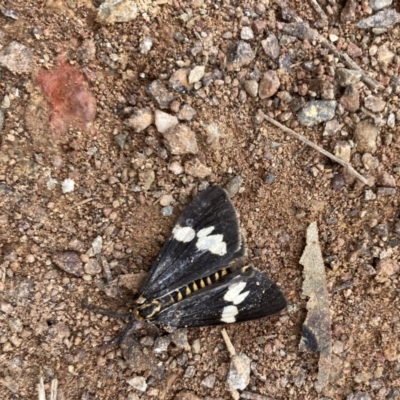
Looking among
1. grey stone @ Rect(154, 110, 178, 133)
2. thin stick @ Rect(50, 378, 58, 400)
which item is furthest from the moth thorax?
grey stone @ Rect(154, 110, 178, 133)

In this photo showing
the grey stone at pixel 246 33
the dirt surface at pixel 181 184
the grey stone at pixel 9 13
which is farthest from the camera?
the grey stone at pixel 246 33

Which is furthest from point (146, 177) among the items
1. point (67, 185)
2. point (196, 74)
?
point (196, 74)

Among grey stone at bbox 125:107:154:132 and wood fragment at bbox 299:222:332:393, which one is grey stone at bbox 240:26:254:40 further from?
wood fragment at bbox 299:222:332:393

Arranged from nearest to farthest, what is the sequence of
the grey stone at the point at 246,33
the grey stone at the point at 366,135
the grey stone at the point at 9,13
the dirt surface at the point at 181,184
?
the grey stone at the point at 9,13, the dirt surface at the point at 181,184, the grey stone at the point at 246,33, the grey stone at the point at 366,135

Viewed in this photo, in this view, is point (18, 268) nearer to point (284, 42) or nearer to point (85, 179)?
point (85, 179)

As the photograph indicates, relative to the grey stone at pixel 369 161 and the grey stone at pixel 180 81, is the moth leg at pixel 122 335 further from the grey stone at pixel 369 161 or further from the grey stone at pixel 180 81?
the grey stone at pixel 369 161

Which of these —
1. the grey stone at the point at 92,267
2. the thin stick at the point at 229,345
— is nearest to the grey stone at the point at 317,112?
the thin stick at the point at 229,345

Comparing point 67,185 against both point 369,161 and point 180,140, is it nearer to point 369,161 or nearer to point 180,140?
point 180,140
